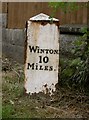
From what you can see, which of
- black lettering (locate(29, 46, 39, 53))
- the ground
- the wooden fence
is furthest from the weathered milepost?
the wooden fence

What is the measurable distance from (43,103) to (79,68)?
0.81m

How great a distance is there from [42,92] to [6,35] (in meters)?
4.33

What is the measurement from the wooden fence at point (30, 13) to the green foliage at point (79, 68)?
999 mm

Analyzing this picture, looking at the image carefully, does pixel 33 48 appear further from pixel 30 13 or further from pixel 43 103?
pixel 30 13

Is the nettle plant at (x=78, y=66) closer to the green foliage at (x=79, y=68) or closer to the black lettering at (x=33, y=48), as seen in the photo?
the green foliage at (x=79, y=68)

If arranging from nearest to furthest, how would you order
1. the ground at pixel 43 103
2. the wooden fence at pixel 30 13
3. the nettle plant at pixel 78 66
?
the ground at pixel 43 103 → the nettle plant at pixel 78 66 → the wooden fence at pixel 30 13

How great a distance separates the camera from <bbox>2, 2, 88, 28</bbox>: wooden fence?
7.20 metres

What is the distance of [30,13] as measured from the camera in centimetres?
875

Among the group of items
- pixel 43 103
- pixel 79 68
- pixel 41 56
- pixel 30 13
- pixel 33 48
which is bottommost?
pixel 43 103

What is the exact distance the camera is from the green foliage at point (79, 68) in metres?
5.77

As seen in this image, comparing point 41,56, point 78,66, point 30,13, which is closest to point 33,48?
point 41,56

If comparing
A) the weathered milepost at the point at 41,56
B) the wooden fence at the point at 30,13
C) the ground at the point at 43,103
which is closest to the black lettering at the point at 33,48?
the weathered milepost at the point at 41,56

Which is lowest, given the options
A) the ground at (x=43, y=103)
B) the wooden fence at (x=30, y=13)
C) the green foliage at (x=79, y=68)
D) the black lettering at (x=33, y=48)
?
the ground at (x=43, y=103)

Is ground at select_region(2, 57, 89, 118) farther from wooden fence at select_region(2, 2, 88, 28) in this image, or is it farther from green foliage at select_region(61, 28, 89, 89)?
wooden fence at select_region(2, 2, 88, 28)
